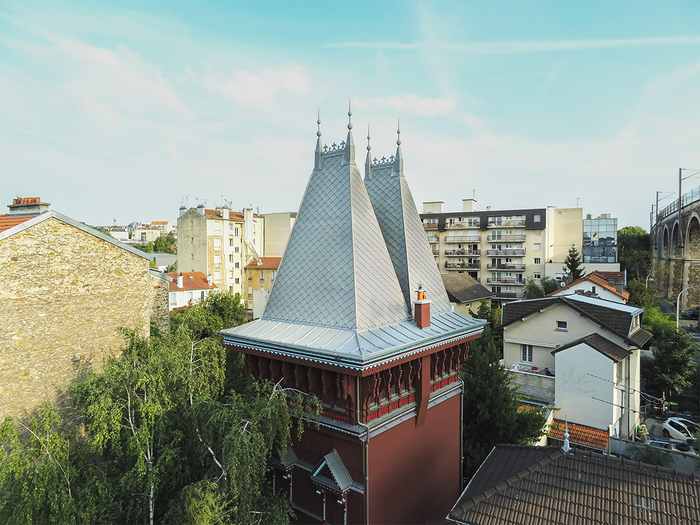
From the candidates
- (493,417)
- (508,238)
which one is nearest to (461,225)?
(508,238)

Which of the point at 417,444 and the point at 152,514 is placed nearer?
the point at 152,514

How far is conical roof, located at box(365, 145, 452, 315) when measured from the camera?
11383 millimetres

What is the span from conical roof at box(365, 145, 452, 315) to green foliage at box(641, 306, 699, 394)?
2138 cm

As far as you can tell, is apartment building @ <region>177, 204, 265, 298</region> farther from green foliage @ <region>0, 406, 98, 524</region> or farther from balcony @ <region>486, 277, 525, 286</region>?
green foliage @ <region>0, 406, 98, 524</region>

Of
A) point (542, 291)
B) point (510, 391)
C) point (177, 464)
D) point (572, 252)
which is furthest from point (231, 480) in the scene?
point (572, 252)

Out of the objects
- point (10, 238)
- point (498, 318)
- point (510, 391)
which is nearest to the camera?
point (10, 238)

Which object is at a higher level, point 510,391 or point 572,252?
point 572,252

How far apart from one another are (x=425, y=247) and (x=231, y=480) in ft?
Answer: 26.7

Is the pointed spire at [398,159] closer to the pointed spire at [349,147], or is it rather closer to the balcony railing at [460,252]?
the pointed spire at [349,147]

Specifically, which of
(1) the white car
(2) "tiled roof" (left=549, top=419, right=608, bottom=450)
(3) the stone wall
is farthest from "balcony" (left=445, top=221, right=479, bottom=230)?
(2) "tiled roof" (left=549, top=419, right=608, bottom=450)

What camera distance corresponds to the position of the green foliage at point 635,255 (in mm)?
62122

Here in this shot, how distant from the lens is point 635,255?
211 feet

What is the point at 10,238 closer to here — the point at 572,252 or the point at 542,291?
the point at 542,291

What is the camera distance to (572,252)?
46.6 metres
